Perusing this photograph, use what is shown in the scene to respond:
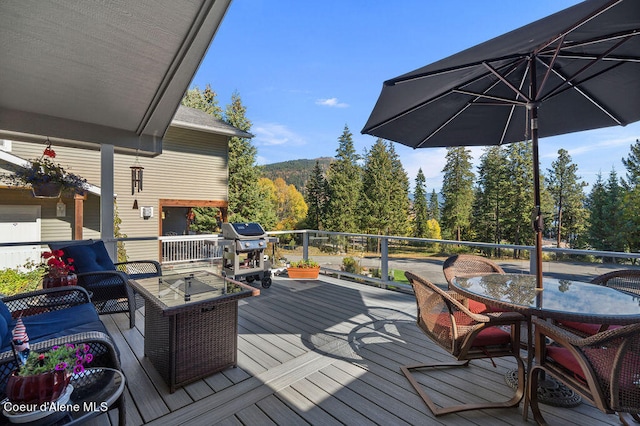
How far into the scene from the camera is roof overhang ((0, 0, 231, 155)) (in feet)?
9.00

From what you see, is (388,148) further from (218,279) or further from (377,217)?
(218,279)

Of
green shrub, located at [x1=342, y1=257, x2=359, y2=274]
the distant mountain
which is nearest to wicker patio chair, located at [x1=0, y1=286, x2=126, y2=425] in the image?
green shrub, located at [x1=342, y1=257, x2=359, y2=274]

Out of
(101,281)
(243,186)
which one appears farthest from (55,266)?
(243,186)

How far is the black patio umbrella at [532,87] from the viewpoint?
1864mm

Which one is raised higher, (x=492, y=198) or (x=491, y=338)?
(x=492, y=198)

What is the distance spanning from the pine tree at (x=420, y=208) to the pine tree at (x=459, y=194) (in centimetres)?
182

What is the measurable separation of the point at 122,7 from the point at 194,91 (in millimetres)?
19789

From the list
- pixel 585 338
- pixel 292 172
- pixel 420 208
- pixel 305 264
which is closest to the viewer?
pixel 585 338

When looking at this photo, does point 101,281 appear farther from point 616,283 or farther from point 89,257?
point 616,283

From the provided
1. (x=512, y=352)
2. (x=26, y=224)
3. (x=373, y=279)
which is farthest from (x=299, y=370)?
(x=26, y=224)

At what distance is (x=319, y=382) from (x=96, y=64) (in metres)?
3.81

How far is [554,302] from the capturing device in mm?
1980

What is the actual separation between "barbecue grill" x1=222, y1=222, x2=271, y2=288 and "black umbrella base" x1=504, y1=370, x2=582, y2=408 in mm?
3725

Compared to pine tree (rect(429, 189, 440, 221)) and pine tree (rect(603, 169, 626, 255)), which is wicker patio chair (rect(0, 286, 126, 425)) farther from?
pine tree (rect(603, 169, 626, 255))
